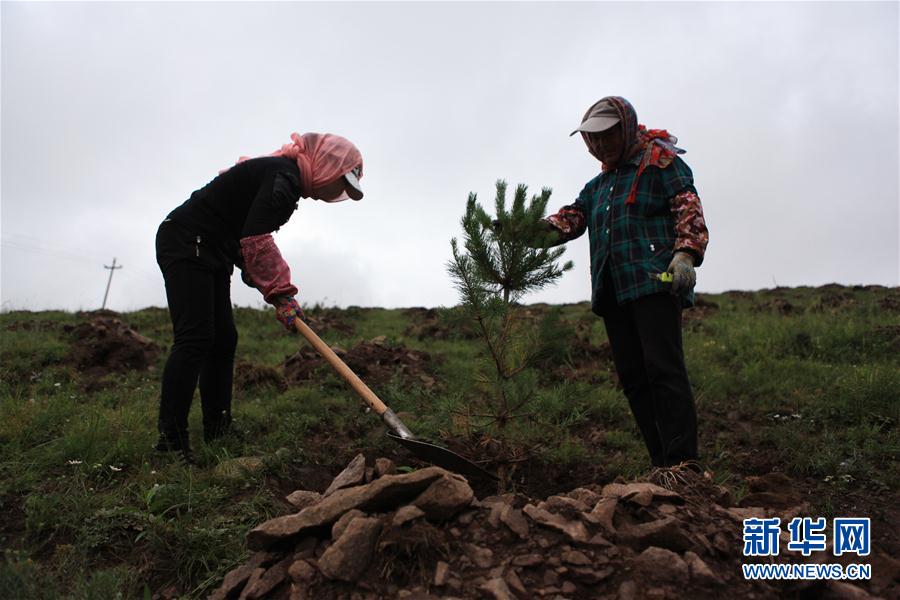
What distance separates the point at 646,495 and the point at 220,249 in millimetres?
2511

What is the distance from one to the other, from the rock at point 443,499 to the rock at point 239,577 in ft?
1.78

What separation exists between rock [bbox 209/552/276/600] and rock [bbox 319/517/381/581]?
296 mm

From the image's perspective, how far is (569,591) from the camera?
1613mm

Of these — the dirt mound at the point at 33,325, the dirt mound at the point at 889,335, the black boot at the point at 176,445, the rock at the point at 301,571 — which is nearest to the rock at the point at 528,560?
the rock at the point at 301,571

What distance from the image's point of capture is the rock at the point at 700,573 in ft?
5.33

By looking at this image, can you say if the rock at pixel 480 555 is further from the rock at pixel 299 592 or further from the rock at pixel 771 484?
the rock at pixel 771 484

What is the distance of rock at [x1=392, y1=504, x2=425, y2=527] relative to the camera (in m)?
1.81

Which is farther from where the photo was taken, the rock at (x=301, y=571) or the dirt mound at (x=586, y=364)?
the dirt mound at (x=586, y=364)

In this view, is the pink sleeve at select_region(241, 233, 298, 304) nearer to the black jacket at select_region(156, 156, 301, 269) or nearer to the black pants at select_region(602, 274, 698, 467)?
the black jacket at select_region(156, 156, 301, 269)

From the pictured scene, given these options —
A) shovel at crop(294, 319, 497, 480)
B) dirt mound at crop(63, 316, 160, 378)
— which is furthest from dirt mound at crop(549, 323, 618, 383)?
dirt mound at crop(63, 316, 160, 378)

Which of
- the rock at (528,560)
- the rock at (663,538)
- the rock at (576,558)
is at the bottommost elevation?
the rock at (528,560)

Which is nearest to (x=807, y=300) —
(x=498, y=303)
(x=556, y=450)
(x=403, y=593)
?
(x=556, y=450)

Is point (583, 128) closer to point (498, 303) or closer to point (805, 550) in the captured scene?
point (498, 303)

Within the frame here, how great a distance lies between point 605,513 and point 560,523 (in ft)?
0.53
